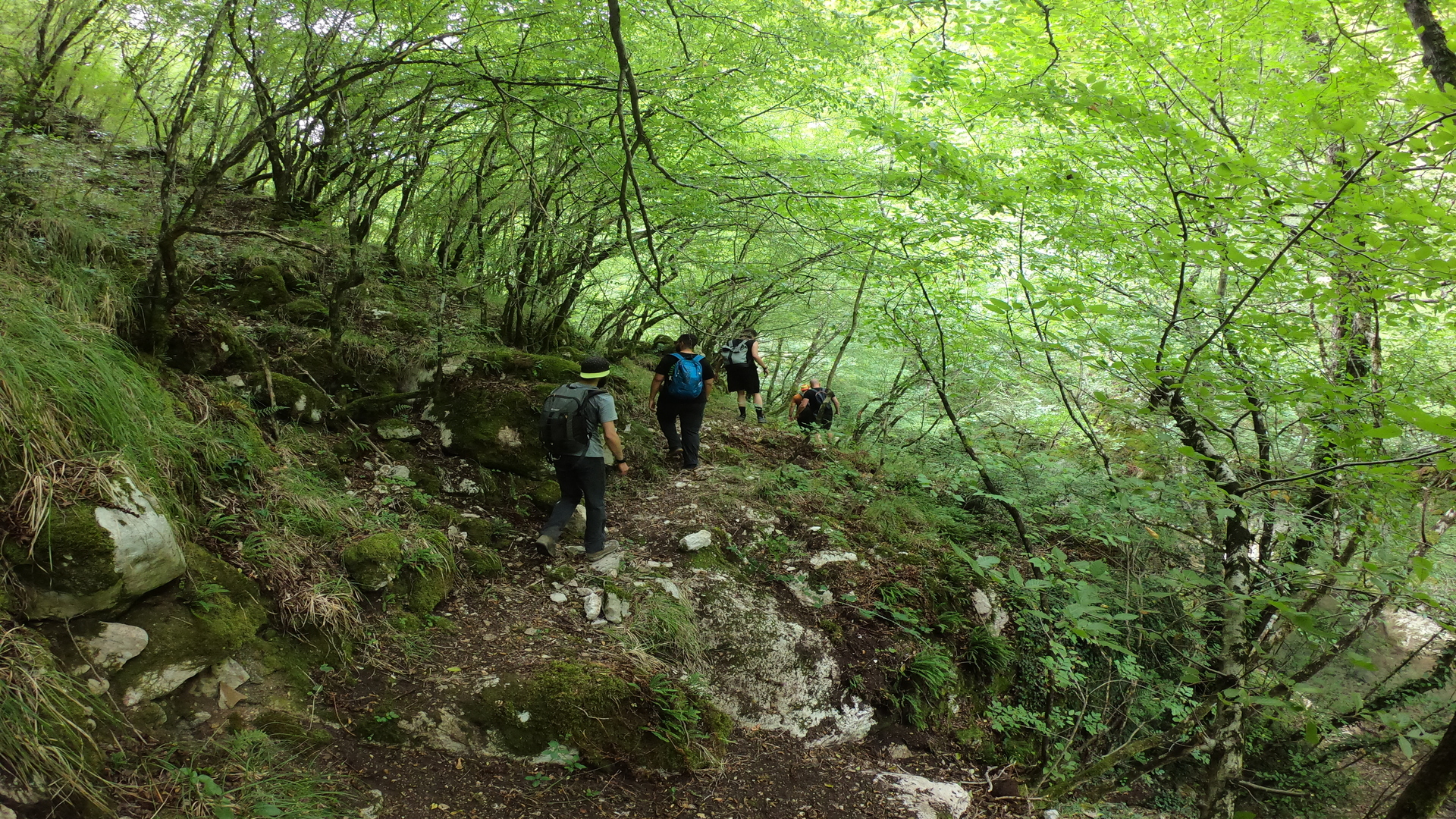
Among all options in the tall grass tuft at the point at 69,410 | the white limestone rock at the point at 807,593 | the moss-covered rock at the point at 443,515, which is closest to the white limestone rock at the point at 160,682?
the tall grass tuft at the point at 69,410

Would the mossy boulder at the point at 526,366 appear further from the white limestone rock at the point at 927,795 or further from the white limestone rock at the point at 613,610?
the white limestone rock at the point at 927,795

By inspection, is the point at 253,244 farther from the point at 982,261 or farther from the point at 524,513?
the point at 982,261

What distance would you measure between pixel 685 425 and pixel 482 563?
125 inches

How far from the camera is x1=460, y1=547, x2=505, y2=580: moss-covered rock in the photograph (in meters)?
5.14

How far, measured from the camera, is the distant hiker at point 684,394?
7.48 meters

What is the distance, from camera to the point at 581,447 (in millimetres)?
5477

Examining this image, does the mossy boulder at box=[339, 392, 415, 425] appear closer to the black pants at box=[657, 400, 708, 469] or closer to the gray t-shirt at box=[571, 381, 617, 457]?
the gray t-shirt at box=[571, 381, 617, 457]

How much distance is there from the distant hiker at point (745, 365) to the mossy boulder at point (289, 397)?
216 inches

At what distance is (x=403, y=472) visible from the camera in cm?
566

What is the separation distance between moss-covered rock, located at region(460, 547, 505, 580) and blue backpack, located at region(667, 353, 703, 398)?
3.00m

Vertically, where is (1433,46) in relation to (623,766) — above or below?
above

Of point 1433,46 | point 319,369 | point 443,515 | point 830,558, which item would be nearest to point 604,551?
point 443,515

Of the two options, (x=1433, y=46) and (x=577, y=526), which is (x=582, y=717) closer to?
(x=577, y=526)

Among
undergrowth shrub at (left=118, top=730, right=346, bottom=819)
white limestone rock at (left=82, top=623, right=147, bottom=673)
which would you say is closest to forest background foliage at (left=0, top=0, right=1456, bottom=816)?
white limestone rock at (left=82, top=623, right=147, bottom=673)
